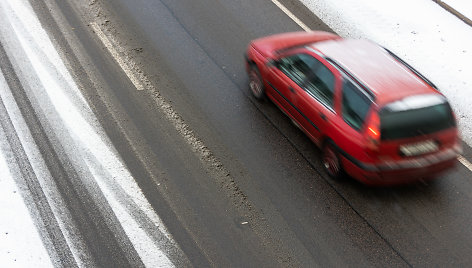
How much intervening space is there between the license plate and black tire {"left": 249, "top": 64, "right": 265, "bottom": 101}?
3.14m

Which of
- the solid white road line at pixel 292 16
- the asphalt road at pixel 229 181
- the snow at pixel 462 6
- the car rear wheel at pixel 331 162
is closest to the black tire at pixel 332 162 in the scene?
the car rear wheel at pixel 331 162

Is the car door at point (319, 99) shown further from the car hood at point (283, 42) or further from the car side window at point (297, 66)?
the car hood at point (283, 42)

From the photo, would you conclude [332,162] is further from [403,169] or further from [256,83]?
[256,83]

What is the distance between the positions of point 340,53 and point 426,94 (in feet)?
5.09

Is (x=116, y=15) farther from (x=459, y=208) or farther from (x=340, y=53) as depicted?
(x=459, y=208)

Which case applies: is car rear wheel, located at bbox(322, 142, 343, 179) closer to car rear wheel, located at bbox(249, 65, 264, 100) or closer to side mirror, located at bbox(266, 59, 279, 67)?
side mirror, located at bbox(266, 59, 279, 67)

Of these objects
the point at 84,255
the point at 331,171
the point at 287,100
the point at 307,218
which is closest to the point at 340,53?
the point at 287,100

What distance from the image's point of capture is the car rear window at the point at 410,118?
809cm

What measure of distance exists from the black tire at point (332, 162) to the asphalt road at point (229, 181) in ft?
0.42

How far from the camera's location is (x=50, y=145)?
9.78 metres

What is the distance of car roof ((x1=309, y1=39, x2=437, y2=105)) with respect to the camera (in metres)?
8.41

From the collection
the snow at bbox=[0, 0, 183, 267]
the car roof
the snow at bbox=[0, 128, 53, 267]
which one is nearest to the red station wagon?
the car roof

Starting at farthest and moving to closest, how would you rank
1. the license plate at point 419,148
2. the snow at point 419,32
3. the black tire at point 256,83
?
the snow at point 419,32 → the black tire at point 256,83 → the license plate at point 419,148

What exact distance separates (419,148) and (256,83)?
3.46 metres
